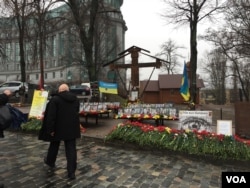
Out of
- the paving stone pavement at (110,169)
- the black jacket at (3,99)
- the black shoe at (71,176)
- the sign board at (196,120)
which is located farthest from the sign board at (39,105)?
the black jacket at (3,99)

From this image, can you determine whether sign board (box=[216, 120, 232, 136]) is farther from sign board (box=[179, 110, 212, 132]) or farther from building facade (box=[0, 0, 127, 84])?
building facade (box=[0, 0, 127, 84])

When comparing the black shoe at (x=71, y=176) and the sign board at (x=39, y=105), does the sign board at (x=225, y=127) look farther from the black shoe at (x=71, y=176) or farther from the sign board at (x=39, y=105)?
the sign board at (x=39, y=105)

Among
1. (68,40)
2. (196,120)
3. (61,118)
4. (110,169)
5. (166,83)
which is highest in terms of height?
(68,40)

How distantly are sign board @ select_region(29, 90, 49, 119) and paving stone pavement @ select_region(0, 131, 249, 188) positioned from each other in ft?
10.3

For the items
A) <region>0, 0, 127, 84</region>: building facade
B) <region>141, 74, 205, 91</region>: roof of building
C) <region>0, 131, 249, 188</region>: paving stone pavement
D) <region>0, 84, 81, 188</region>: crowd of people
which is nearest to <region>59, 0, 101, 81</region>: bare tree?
<region>0, 0, 127, 84</region>: building facade

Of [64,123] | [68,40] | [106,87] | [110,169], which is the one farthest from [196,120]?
[68,40]

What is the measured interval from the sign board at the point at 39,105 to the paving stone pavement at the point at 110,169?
10.3 ft

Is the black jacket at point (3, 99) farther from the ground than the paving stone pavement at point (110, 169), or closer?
farther from the ground

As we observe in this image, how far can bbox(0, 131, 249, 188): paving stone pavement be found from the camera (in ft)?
20.8

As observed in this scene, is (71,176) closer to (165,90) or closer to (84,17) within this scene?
(84,17)

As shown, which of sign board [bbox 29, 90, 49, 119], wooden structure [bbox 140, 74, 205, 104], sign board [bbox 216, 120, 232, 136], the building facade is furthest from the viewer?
wooden structure [bbox 140, 74, 205, 104]

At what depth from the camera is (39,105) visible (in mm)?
13164

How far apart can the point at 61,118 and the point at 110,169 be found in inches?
65.6

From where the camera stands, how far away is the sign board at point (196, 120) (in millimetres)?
10320
